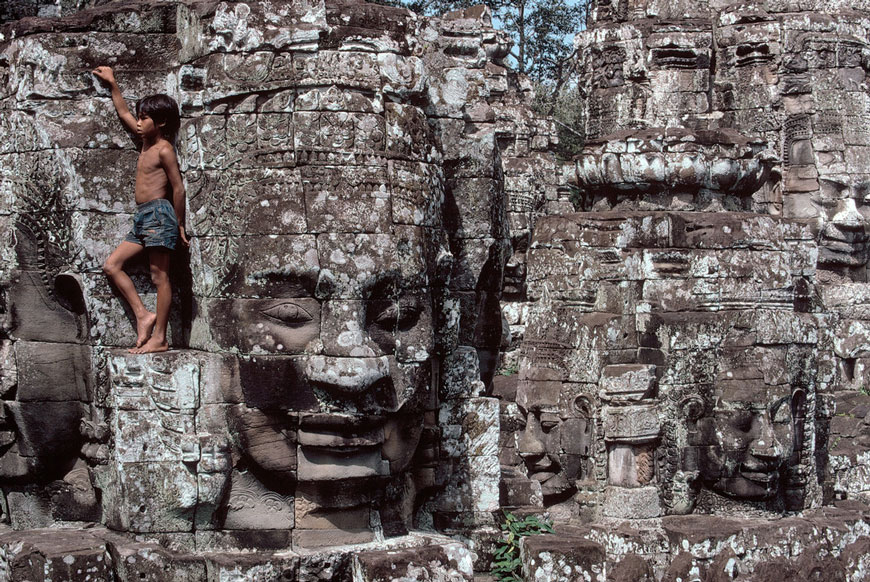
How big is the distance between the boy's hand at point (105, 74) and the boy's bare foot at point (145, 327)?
1280 mm

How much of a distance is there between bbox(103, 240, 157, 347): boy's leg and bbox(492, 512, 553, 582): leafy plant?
2.64 meters

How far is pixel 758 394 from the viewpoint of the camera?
1025 centimetres

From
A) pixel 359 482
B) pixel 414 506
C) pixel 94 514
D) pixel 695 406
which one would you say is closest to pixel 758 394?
pixel 695 406

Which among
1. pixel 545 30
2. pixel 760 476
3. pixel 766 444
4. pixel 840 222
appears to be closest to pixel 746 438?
pixel 766 444

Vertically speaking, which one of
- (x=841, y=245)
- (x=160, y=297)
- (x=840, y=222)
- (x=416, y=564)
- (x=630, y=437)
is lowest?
(x=416, y=564)

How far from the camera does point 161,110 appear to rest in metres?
6.52

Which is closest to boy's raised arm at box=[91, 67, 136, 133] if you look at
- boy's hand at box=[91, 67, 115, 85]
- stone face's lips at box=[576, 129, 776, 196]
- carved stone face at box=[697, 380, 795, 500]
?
boy's hand at box=[91, 67, 115, 85]

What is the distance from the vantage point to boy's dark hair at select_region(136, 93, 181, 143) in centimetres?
651

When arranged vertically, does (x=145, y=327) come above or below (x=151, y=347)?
above

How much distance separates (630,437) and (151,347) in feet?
14.9

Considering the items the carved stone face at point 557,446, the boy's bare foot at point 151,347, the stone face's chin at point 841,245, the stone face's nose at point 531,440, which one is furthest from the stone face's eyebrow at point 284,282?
the stone face's chin at point 841,245

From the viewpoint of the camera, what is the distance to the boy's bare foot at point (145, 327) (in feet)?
21.4

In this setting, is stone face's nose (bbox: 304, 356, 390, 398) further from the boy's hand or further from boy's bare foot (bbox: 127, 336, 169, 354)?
the boy's hand

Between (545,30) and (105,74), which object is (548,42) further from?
(105,74)
